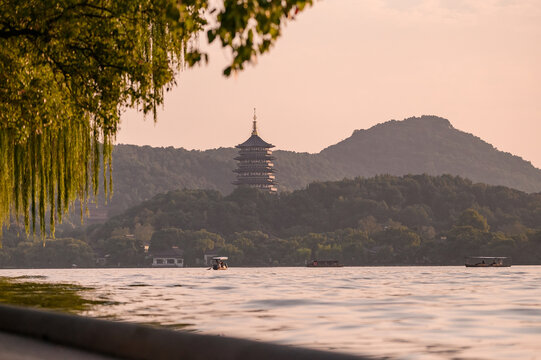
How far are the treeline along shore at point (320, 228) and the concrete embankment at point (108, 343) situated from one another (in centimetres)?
13718

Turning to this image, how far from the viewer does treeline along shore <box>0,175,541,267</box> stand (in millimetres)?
152500

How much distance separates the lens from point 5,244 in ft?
550

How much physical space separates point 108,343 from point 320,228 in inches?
6779

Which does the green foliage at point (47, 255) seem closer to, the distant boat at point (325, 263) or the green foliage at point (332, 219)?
the green foliage at point (332, 219)

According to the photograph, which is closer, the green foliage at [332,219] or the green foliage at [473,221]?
the green foliage at [332,219]

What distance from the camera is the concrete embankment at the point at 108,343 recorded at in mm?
8789

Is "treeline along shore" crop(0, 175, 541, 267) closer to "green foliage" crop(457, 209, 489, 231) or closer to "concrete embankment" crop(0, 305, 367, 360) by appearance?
"green foliage" crop(457, 209, 489, 231)

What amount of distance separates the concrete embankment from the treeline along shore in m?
137

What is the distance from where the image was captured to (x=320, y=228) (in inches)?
7180

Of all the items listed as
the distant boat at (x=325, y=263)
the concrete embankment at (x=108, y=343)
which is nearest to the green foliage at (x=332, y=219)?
the distant boat at (x=325, y=263)

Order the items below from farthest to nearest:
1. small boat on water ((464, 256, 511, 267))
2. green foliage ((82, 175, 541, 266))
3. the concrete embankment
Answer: green foliage ((82, 175, 541, 266)) < small boat on water ((464, 256, 511, 267)) < the concrete embankment

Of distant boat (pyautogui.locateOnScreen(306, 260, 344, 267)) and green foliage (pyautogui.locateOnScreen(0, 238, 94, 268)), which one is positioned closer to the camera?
distant boat (pyautogui.locateOnScreen(306, 260, 344, 267))

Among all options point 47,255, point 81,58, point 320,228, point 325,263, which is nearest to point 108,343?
point 81,58

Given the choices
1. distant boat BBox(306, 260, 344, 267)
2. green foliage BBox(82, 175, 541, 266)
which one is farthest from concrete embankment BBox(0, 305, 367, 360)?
green foliage BBox(82, 175, 541, 266)
